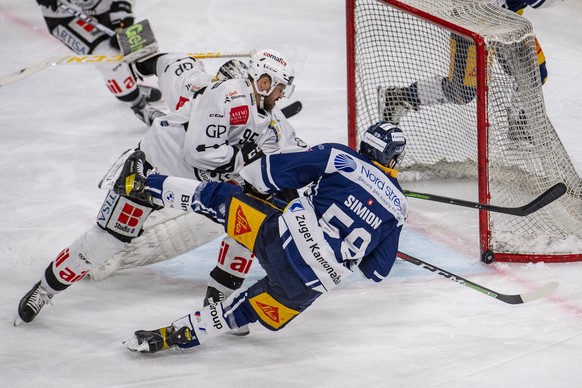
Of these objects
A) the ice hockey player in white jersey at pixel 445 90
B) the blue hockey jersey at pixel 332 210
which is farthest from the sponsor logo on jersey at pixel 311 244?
the ice hockey player in white jersey at pixel 445 90

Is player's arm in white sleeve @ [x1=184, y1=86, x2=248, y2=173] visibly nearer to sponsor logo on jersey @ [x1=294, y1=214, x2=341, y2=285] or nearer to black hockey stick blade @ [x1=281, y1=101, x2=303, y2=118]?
sponsor logo on jersey @ [x1=294, y1=214, x2=341, y2=285]

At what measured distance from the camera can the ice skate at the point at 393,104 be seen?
480cm

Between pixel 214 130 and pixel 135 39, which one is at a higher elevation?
pixel 214 130

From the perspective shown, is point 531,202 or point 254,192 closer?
point 254,192

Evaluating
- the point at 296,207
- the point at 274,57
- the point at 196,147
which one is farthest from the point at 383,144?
the point at 196,147

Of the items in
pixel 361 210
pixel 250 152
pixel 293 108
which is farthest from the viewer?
pixel 293 108

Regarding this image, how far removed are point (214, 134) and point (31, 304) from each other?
3.05 feet

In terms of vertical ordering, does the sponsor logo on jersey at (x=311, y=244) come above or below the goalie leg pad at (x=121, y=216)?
above

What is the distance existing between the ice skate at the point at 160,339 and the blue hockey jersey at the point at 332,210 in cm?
47

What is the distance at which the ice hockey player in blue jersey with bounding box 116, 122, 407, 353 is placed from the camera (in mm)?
3180

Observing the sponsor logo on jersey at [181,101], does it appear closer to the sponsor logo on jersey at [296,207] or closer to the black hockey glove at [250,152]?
the black hockey glove at [250,152]

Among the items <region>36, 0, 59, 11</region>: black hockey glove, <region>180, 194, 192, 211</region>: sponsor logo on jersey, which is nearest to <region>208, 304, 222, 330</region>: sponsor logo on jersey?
<region>180, 194, 192, 211</region>: sponsor logo on jersey

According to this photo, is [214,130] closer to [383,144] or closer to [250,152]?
[250,152]

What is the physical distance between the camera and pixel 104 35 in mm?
5641
